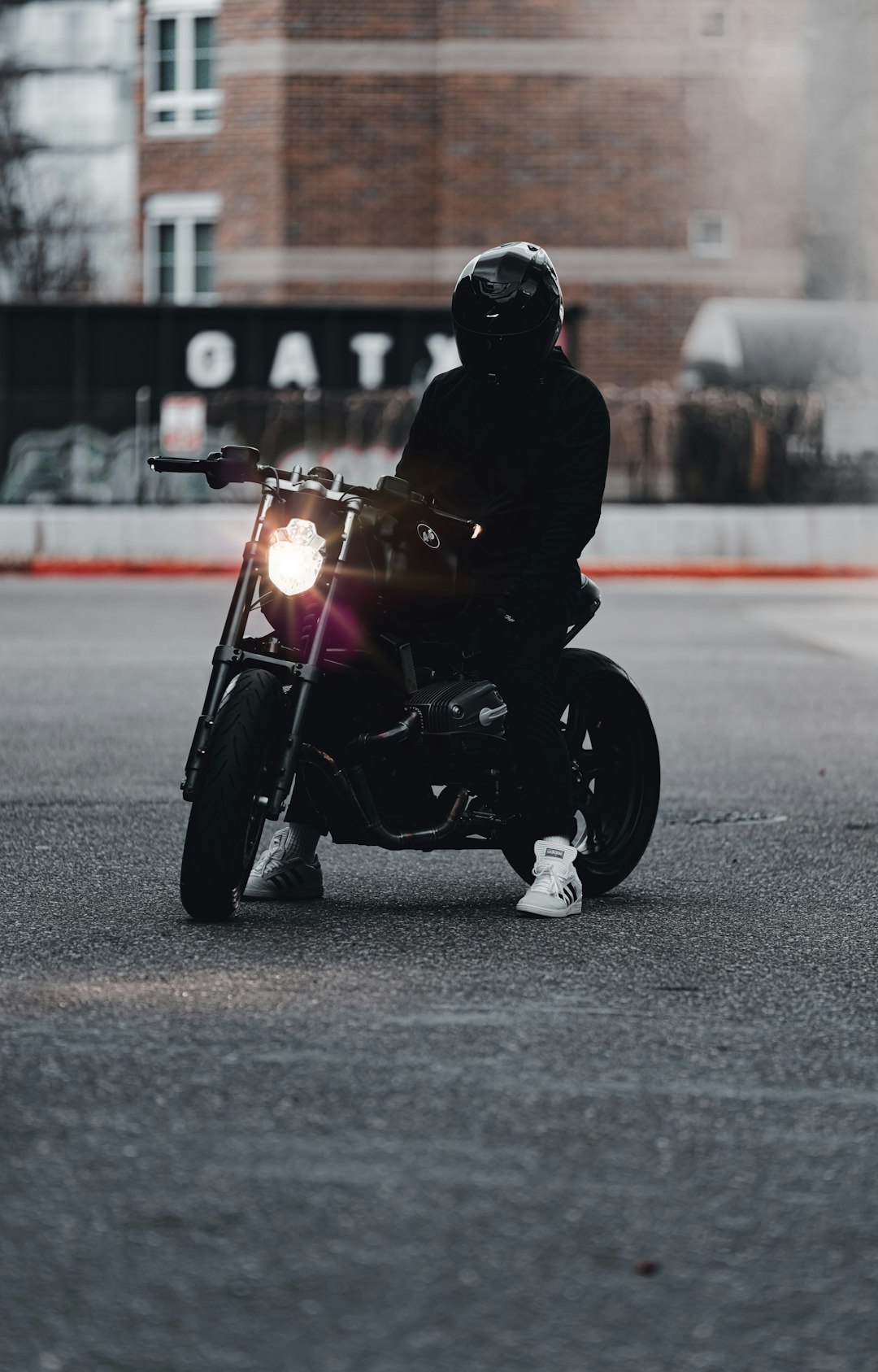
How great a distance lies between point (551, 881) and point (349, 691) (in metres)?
0.75

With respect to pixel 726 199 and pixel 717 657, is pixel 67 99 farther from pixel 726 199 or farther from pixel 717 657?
pixel 717 657

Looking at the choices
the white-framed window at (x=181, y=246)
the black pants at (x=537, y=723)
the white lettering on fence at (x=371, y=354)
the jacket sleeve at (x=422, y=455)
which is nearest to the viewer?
the black pants at (x=537, y=723)

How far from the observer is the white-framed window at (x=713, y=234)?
114 ft

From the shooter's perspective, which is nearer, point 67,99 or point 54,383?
point 54,383

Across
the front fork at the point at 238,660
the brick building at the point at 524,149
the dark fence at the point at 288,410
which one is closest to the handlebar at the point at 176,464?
the front fork at the point at 238,660

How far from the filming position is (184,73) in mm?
37531

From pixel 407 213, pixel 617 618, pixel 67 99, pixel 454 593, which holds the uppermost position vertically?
pixel 67 99

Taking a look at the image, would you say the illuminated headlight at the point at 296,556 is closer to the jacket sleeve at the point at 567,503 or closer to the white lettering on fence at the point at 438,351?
the jacket sleeve at the point at 567,503

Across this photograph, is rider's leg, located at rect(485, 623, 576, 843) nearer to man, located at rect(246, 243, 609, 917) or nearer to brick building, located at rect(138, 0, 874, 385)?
man, located at rect(246, 243, 609, 917)

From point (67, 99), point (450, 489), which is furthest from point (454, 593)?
point (67, 99)

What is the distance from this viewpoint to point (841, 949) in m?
6.08

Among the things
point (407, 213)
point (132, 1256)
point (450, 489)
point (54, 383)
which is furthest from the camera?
point (407, 213)

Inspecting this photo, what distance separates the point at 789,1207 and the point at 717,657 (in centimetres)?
1140

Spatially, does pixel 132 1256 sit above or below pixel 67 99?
below
